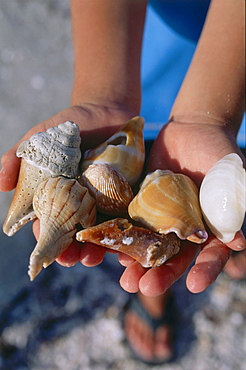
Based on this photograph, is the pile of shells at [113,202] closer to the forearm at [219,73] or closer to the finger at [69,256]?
the finger at [69,256]

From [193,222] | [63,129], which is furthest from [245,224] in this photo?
[63,129]

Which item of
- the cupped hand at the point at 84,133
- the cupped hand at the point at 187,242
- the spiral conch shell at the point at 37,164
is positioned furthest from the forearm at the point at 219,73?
Result: the spiral conch shell at the point at 37,164

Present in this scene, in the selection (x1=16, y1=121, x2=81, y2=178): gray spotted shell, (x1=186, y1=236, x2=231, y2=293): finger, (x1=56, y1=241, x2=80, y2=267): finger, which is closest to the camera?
(x1=186, y1=236, x2=231, y2=293): finger

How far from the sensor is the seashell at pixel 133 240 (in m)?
1.17

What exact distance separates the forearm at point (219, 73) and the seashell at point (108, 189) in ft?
1.96

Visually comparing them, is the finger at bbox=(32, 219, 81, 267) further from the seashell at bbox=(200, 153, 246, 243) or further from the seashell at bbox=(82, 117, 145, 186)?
the seashell at bbox=(200, 153, 246, 243)

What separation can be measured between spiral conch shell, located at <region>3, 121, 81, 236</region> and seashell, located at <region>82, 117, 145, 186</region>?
4.6 inches

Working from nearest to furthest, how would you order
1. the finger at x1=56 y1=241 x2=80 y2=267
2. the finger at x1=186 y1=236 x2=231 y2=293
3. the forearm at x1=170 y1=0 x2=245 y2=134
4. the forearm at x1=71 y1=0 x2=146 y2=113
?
1. the finger at x1=186 y1=236 x2=231 y2=293
2. the finger at x1=56 y1=241 x2=80 y2=267
3. the forearm at x1=170 y1=0 x2=245 y2=134
4. the forearm at x1=71 y1=0 x2=146 y2=113

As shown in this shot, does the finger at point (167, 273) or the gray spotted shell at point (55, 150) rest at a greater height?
the gray spotted shell at point (55, 150)

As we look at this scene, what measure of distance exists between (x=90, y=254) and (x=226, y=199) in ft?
1.62

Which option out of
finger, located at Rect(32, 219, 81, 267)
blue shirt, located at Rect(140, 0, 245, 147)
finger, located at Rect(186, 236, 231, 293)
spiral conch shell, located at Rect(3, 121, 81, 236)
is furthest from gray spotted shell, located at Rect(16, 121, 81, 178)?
blue shirt, located at Rect(140, 0, 245, 147)

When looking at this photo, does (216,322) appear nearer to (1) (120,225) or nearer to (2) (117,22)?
(1) (120,225)

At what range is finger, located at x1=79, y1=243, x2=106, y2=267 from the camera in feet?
4.11

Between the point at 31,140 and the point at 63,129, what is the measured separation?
13 cm
